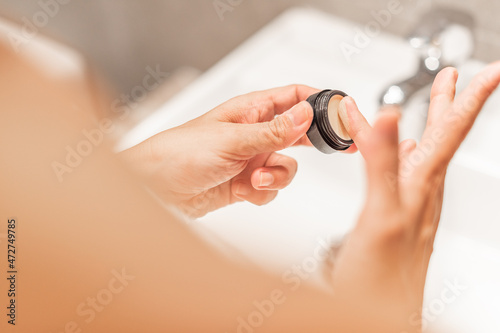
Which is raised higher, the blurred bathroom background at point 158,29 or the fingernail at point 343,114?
the blurred bathroom background at point 158,29

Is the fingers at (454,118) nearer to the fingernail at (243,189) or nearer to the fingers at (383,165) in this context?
the fingers at (383,165)

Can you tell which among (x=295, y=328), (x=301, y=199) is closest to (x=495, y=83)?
(x=295, y=328)

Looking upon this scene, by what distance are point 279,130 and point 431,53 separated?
0.31m

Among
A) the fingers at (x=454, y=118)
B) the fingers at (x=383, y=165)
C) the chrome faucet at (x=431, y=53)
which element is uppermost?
the chrome faucet at (x=431, y=53)

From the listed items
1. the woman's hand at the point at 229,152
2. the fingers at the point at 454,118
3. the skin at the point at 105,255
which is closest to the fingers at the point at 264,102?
the woman's hand at the point at 229,152

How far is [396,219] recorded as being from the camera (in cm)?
31

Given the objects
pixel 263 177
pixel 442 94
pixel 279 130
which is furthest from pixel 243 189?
pixel 442 94

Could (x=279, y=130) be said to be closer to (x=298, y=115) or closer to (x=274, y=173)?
(x=298, y=115)

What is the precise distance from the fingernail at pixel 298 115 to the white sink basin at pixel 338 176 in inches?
6.9

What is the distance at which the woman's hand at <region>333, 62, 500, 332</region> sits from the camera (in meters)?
0.30

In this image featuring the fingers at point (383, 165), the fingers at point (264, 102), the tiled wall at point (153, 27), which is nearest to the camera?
the fingers at point (383, 165)

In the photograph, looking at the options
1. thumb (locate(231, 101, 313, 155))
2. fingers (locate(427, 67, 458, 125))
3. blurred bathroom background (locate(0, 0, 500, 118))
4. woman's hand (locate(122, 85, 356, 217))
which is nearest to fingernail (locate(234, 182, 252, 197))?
woman's hand (locate(122, 85, 356, 217))

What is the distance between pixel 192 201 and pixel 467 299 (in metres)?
0.37

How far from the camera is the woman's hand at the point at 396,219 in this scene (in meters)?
0.30
